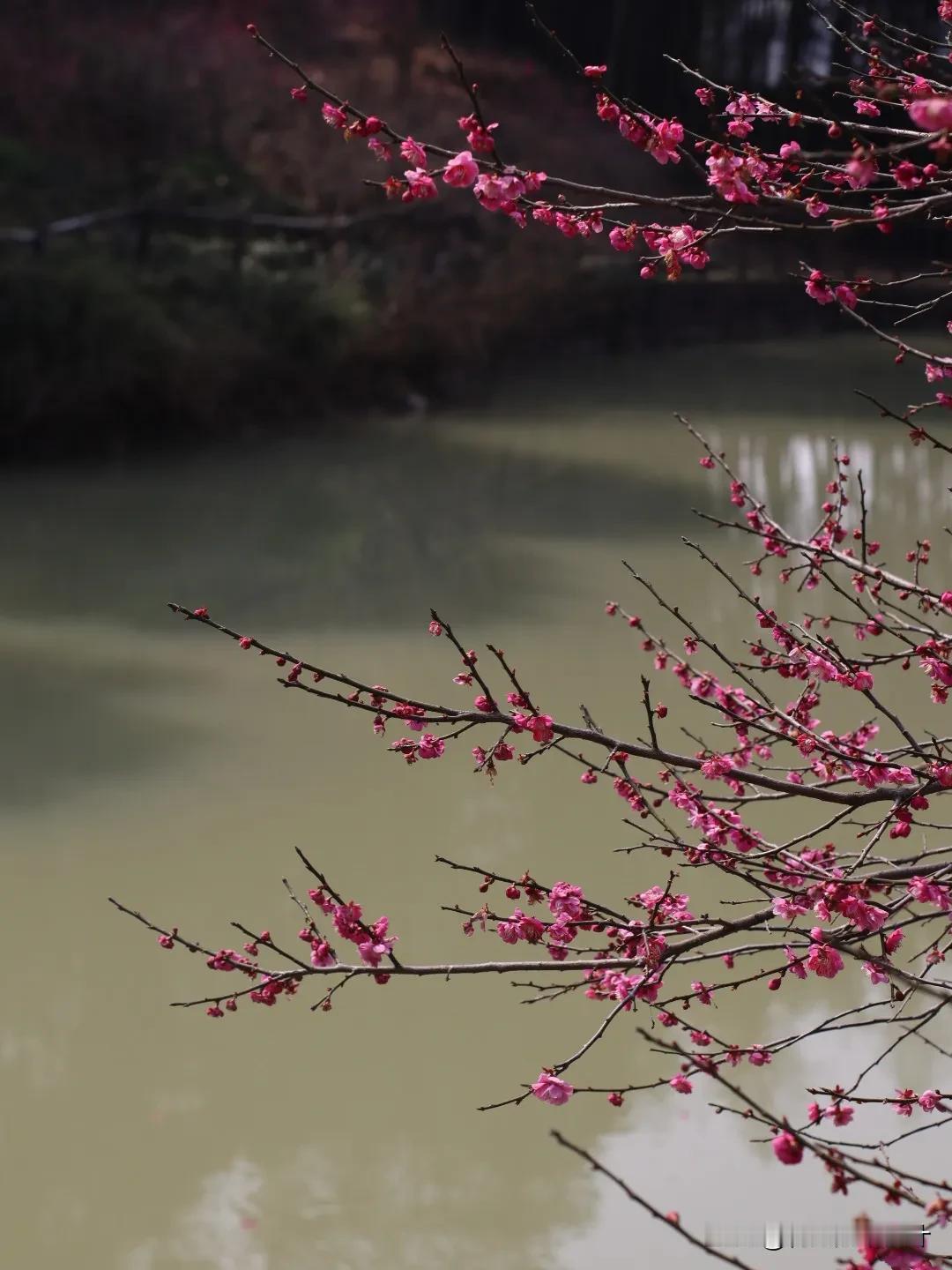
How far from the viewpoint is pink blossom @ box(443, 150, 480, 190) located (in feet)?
5.64

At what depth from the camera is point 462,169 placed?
5.67 ft

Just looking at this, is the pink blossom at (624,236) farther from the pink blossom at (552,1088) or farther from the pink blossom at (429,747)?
the pink blossom at (552,1088)

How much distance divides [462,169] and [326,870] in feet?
7.88

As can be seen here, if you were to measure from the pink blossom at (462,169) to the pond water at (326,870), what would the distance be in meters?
1.61

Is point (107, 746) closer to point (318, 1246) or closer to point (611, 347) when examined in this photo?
point (318, 1246)

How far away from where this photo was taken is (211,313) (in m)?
8.80

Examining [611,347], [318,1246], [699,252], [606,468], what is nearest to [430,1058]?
[318,1246]

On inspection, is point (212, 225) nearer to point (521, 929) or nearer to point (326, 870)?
point (326, 870)

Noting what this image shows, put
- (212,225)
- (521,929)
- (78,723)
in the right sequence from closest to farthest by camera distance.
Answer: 1. (521,929)
2. (78,723)
3. (212,225)

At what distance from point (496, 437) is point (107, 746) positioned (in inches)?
206

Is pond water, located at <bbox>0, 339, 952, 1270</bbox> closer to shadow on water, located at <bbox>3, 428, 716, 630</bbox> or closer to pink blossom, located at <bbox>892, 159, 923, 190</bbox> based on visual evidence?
shadow on water, located at <bbox>3, 428, 716, 630</bbox>

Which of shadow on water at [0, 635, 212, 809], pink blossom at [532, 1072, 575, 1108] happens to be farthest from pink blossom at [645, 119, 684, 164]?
shadow on water at [0, 635, 212, 809]

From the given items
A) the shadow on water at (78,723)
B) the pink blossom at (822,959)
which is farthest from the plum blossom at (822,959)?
the shadow on water at (78,723)

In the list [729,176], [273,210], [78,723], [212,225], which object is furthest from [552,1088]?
[273,210]
